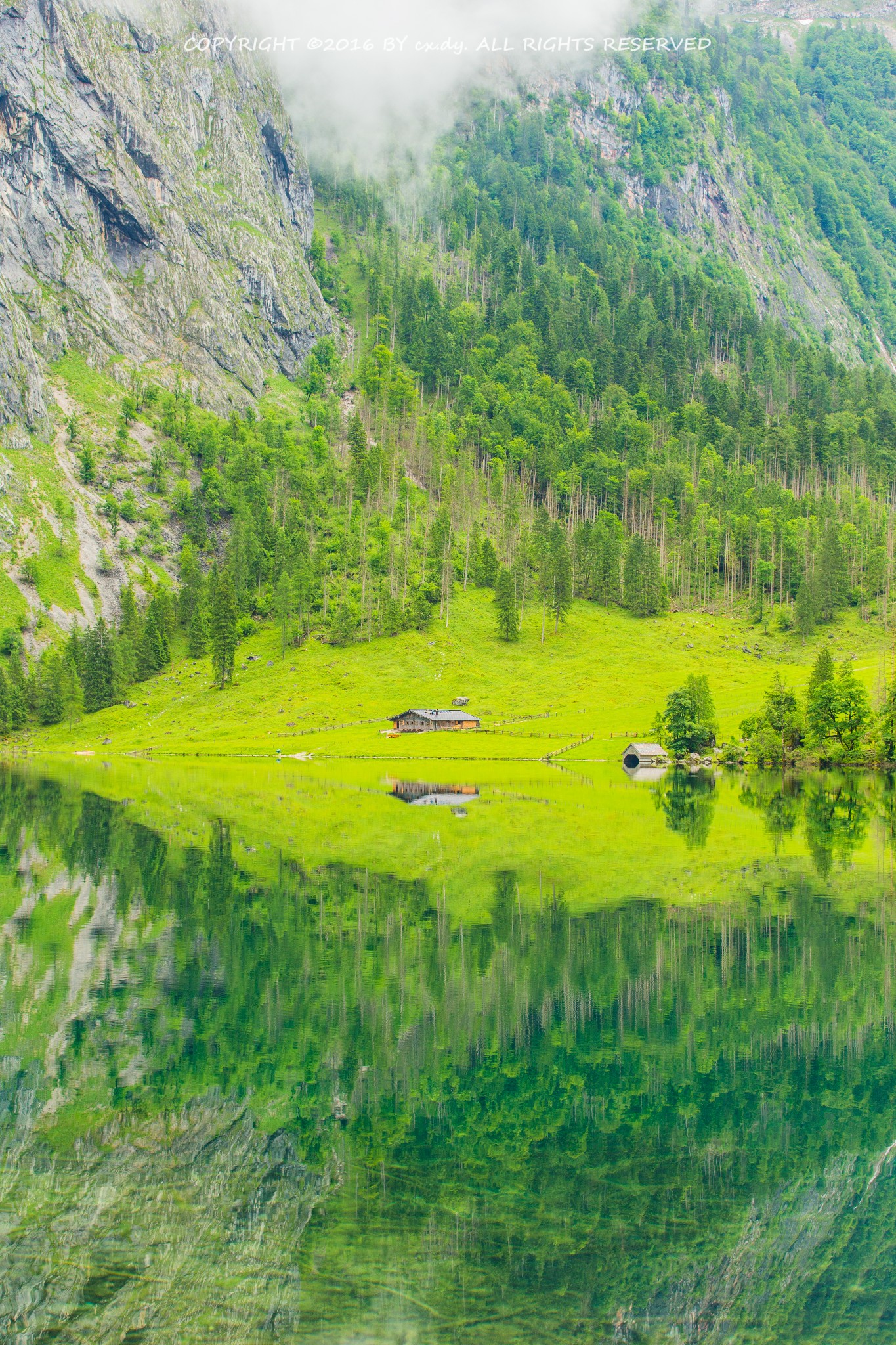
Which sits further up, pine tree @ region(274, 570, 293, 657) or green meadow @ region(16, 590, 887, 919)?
pine tree @ region(274, 570, 293, 657)

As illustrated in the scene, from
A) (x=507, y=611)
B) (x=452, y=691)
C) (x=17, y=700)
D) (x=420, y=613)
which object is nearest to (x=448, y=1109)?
(x=452, y=691)

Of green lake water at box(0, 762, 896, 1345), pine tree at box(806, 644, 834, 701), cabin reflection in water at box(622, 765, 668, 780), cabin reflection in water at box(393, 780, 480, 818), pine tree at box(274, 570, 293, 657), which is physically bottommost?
cabin reflection in water at box(622, 765, 668, 780)

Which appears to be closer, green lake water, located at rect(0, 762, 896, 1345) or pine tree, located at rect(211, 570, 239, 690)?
green lake water, located at rect(0, 762, 896, 1345)

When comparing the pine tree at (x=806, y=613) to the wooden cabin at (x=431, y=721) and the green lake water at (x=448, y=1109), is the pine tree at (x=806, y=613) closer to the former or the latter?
the wooden cabin at (x=431, y=721)

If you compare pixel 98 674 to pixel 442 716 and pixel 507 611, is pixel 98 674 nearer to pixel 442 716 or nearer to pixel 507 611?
pixel 442 716

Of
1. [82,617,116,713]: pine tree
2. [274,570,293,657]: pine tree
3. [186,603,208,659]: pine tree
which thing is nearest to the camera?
[82,617,116,713]: pine tree

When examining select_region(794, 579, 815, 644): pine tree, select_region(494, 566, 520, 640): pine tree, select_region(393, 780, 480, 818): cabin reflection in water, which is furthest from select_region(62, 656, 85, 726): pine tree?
select_region(794, 579, 815, 644): pine tree

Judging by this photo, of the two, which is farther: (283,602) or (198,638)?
(198,638)

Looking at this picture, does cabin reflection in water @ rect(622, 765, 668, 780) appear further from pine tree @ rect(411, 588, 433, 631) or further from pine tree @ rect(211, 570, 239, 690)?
pine tree @ rect(211, 570, 239, 690)
